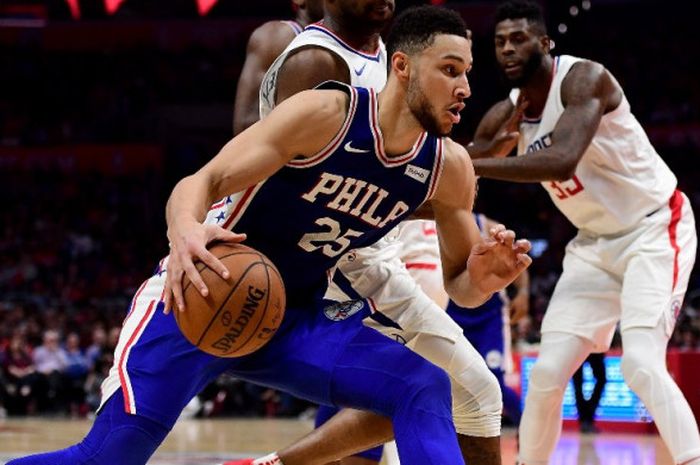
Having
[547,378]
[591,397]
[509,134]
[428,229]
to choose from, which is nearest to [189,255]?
[547,378]

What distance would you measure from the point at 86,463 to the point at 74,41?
68.5 feet

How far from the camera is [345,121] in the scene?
330cm

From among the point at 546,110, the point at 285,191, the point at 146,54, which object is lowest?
the point at 146,54

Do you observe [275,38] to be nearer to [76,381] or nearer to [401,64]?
[401,64]

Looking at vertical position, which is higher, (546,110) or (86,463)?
(546,110)

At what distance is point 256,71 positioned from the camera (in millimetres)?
4598

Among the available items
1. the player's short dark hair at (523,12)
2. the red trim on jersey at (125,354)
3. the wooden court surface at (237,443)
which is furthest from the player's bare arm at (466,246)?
the wooden court surface at (237,443)

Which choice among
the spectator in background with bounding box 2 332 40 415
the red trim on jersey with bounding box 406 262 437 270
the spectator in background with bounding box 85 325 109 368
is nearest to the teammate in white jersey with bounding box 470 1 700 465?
the red trim on jersey with bounding box 406 262 437 270

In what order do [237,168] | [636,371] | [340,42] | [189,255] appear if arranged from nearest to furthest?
[189,255]
[237,168]
[340,42]
[636,371]

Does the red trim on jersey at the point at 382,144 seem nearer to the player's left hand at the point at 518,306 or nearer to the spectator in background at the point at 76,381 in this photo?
the player's left hand at the point at 518,306

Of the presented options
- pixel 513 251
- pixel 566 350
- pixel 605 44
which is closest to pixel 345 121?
pixel 513 251

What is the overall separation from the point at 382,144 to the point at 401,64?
0.26 meters

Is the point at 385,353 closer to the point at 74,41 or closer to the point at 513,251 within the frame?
the point at 513,251

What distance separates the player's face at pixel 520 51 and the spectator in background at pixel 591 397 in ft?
16.9
